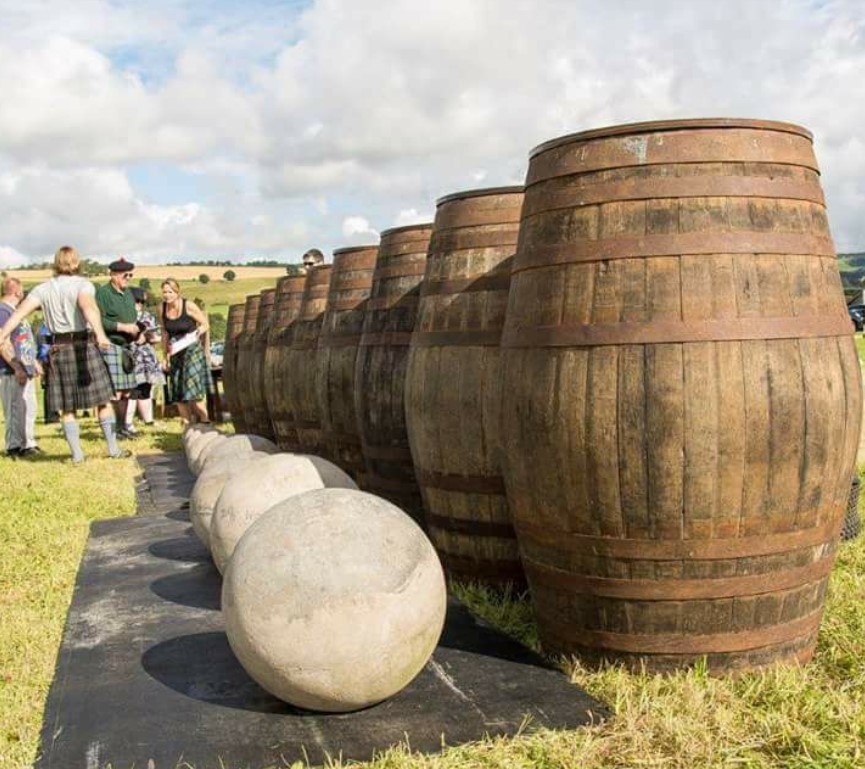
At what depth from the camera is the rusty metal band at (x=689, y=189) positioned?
398 cm

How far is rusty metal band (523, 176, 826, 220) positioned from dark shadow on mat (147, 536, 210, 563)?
3664mm

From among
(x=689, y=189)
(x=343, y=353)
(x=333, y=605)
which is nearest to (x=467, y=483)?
(x=333, y=605)

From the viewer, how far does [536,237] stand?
14.2 feet

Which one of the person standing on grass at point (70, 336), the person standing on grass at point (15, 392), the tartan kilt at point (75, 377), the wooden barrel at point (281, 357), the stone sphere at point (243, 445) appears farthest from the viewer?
the person standing on grass at point (15, 392)

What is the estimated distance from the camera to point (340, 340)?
301 inches

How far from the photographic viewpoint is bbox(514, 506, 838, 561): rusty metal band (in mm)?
4004

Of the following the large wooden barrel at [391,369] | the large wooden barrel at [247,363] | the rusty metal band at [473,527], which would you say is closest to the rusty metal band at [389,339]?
the large wooden barrel at [391,369]

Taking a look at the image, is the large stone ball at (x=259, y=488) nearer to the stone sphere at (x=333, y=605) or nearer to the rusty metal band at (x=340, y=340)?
the stone sphere at (x=333, y=605)

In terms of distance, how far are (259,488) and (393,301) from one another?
5.09ft

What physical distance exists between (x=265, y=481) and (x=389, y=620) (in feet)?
6.21

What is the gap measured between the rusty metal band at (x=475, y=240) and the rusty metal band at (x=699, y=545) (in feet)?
5.42

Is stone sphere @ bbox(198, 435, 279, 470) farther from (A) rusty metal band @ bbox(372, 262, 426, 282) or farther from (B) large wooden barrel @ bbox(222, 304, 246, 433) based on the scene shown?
(B) large wooden barrel @ bbox(222, 304, 246, 433)

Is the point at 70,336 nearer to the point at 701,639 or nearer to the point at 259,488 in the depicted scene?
the point at 259,488

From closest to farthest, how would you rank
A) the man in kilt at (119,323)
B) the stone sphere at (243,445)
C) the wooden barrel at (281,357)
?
1. the stone sphere at (243,445)
2. the wooden barrel at (281,357)
3. the man in kilt at (119,323)
